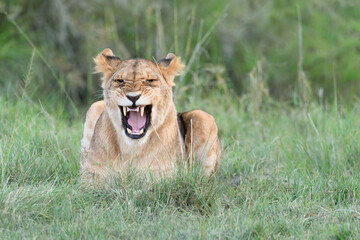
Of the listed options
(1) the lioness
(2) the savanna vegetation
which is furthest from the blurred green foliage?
(1) the lioness

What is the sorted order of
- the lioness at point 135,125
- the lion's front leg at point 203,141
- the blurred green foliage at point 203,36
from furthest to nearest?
the blurred green foliage at point 203,36 → the lion's front leg at point 203,141 → the lioness at point 135,125

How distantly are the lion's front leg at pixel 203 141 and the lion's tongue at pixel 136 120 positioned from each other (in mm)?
624

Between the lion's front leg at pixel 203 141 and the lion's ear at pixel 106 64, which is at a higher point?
the lion's ear at pixel 106 64

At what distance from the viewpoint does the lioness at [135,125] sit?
181 inches

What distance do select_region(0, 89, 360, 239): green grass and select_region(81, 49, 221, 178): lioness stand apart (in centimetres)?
20

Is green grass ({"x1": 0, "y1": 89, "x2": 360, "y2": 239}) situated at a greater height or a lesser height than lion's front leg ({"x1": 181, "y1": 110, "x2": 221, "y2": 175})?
lesser

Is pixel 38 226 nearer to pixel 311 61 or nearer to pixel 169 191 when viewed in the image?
pixel 169 191

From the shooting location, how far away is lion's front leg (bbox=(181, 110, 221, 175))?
5.26 m

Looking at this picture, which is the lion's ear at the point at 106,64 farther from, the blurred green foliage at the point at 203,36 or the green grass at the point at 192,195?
the blurred green foliage at the point at 203,36

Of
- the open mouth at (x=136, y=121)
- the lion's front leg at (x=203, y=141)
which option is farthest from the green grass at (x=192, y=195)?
the open mouth at (x=136, y=121)

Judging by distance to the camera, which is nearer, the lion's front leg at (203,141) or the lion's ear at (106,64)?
the lion's ear at (106,64)

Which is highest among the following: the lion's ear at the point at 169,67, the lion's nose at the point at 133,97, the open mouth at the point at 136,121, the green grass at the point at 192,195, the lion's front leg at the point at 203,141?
the lion's ear at the point at 169,67

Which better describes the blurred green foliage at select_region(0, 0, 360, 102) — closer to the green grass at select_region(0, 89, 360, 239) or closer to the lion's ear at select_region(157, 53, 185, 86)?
the green grass at select_region(0, 89, 360, 239)

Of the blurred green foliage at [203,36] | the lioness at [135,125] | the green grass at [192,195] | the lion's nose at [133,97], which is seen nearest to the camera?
the green grass at [192,195]
